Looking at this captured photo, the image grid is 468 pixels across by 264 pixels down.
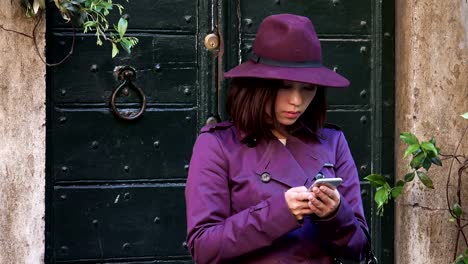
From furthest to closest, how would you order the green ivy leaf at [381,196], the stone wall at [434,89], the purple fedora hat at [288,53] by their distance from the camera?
1. the stone wall at [434,89]
2. the green ivy leaf at [381,196]
3. the purple fedora hat at [288,53]

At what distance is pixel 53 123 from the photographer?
5.27 metres

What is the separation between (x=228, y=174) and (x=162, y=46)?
211 centimetres

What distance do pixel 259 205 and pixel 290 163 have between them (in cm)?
22

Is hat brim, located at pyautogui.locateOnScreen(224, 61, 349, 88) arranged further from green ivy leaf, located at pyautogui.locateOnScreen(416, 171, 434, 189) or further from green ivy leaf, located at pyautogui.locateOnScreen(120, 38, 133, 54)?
green ivy leaf, located at pyautogui.locateOnScreen(416, 171, 434, 189)

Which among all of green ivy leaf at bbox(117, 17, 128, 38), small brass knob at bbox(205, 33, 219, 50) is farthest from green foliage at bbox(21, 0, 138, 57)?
small brass knob at bbox(205, 33, 219, 50)

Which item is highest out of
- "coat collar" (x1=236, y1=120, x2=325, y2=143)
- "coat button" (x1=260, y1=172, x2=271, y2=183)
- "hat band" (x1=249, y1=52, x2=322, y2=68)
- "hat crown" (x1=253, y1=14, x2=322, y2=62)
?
"hat crown" (x1=253, y1=14, x2=322, y2=62)

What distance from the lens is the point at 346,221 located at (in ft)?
10.7

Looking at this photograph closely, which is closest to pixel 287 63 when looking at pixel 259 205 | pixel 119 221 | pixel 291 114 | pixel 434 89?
pixel 291 114

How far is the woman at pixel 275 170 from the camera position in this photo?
323 cm

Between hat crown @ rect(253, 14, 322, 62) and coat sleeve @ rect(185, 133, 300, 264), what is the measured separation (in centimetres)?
32

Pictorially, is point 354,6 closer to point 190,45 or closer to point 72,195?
point 190,45

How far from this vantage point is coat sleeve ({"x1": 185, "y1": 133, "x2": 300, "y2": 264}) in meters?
3.20

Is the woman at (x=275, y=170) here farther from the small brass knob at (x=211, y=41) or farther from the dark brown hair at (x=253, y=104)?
the small brass knob at (x=211, y=41)

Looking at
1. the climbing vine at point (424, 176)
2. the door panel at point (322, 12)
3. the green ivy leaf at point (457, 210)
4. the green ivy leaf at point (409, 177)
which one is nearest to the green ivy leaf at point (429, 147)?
the climbing vine at point (424, 176)
